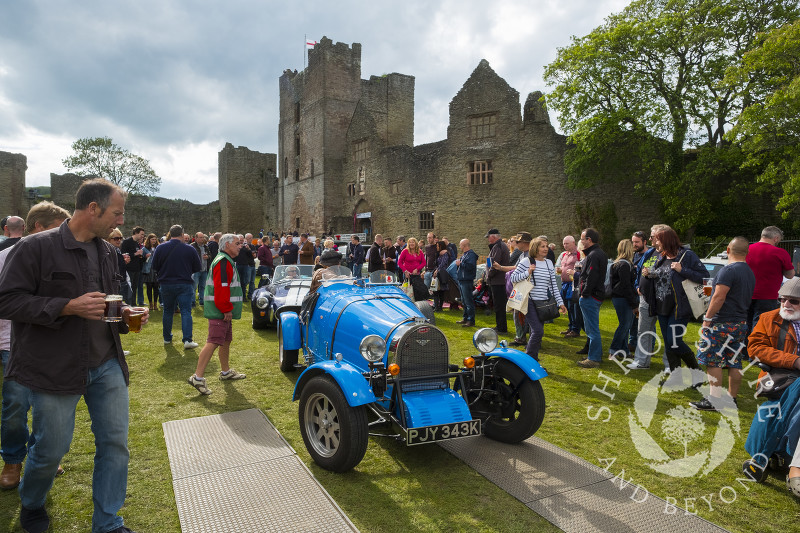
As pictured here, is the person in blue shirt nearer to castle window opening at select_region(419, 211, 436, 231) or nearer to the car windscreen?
the car windscreen

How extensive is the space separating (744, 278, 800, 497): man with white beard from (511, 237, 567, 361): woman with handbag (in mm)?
2589

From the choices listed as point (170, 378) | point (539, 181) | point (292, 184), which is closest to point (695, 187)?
point (539, 181)

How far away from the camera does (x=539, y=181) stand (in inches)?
883

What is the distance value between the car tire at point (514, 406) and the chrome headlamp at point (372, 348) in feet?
3.67

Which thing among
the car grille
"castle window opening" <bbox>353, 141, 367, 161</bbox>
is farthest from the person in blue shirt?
"castle window opening" <bbox>353, 141, 367, 161</bbox>

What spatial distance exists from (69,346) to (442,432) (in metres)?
2.37

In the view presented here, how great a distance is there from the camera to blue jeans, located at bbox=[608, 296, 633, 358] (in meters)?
6.57

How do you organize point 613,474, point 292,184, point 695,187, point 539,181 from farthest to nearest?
point 292,184, point 539,181, point 695,187, point 613,474

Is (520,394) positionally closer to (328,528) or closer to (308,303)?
(328,528)

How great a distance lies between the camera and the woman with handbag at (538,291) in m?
6.20

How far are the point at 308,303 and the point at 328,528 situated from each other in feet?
9.54

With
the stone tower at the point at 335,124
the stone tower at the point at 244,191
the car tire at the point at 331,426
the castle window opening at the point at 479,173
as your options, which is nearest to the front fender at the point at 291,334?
the car tire at the point at 331,426

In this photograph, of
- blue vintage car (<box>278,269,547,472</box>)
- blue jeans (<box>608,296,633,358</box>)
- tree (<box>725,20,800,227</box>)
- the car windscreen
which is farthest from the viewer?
tree (<box>725,20,800,227</box>)

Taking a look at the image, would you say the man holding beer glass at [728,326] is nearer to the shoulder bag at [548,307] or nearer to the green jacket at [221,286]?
the shoulder bag at [548,307]
